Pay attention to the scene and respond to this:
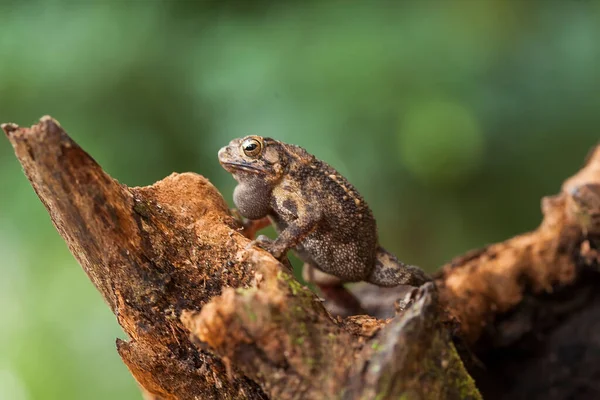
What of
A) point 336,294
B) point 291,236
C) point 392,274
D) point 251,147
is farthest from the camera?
point 336,294

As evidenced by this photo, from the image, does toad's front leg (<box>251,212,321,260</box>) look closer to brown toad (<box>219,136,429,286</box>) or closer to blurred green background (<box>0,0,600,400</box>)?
brown toad (<box>219,136,429,286</box>)

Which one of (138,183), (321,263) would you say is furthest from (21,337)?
(321,263)

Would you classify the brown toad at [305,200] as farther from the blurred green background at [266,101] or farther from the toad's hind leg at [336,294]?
the blurred green background at [266,101]

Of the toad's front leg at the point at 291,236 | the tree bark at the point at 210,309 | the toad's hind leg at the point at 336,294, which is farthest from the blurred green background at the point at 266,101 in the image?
the tree bark at the point at 210,309

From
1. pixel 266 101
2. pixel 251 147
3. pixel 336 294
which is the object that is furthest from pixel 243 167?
pixel 266 101

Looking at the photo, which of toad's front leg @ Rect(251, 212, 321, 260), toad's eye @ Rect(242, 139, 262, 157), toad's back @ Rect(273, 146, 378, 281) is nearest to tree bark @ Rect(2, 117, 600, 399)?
toad's front leg @ Rect(251, 212, 321, 260)

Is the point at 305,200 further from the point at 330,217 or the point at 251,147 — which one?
the point at 251,147
